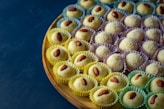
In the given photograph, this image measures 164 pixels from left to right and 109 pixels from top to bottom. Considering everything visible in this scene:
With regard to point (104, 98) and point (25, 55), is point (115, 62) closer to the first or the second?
point (104, 98)

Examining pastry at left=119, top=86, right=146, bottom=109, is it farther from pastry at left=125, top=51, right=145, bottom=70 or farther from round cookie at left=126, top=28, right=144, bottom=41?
round cookie at left=126, top=28, right=144, bottom=41

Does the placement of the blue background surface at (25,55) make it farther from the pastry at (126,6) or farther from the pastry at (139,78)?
the pastry at (126,6)

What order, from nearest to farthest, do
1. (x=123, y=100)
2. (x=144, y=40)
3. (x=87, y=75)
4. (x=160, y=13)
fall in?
(x=123, y=100) → (x=87, y=75) → (x=144, y=40) → (x=160, y=13)

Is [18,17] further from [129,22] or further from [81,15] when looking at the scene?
[129,22]

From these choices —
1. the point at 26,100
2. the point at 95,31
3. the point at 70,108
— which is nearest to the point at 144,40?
the point at 95,31

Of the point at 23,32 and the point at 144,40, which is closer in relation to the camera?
the point at 144,40

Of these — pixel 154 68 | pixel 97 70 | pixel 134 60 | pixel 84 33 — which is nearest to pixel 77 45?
pixel 84 33

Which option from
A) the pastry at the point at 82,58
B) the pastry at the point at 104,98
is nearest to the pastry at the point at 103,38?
the pastry at the point at 82,58
